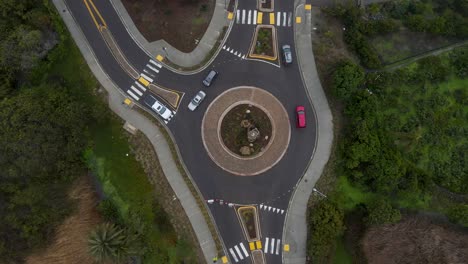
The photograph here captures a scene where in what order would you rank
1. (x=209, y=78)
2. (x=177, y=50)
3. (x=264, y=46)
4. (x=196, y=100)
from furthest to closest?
1. (x=177, y=50)
2. (x=264, y=46)
3. (x=209, y=78)
4. (x=196, y=100)

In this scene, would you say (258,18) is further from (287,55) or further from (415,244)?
(415,244)

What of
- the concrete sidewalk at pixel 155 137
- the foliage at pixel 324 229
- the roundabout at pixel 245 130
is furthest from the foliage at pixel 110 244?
the foliage at pixel 324 229

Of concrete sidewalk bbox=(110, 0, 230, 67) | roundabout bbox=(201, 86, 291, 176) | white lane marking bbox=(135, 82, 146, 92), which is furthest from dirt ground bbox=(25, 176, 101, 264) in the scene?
concrete sidewalk bbox=(110, 0, 230, 67)

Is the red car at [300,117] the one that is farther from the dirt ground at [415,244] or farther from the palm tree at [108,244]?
the palm tree at [108,244]

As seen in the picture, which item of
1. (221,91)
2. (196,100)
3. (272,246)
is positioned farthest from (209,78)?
(272,246)

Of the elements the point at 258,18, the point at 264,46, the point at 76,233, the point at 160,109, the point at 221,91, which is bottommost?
the point at 76,233

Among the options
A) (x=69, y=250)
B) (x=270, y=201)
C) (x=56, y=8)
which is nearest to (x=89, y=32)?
(x=56, y=8)

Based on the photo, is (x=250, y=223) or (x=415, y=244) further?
(x=250, y=223)
